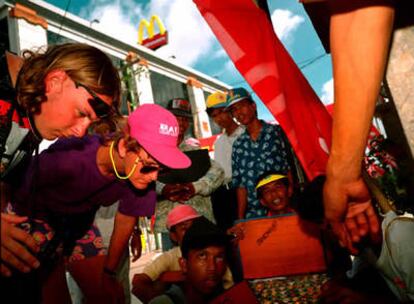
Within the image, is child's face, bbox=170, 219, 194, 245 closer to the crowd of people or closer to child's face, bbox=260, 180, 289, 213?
the crowd of people

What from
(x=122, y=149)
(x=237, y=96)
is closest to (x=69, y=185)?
(x=122, y=149)

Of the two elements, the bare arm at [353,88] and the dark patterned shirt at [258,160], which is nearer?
the bare arm at [353,88]

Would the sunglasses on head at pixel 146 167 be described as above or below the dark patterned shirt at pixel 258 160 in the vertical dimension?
above

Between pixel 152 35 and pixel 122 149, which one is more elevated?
pixel 152 35

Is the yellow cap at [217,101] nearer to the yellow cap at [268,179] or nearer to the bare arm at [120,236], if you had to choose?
the yellow cap at [268,179]

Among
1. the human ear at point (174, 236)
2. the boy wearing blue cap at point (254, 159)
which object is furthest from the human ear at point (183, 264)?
the boy wearing blue cap at point (254, 159)

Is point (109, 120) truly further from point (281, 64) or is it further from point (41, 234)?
point (281, 64)

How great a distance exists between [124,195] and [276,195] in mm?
1591

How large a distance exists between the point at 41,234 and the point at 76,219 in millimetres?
272

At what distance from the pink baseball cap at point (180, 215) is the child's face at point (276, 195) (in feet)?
2.56

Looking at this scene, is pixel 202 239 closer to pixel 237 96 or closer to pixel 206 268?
pixel 206 268

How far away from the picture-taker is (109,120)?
218 cm

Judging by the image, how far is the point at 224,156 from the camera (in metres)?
4.30

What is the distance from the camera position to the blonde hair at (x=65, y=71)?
168 cm
